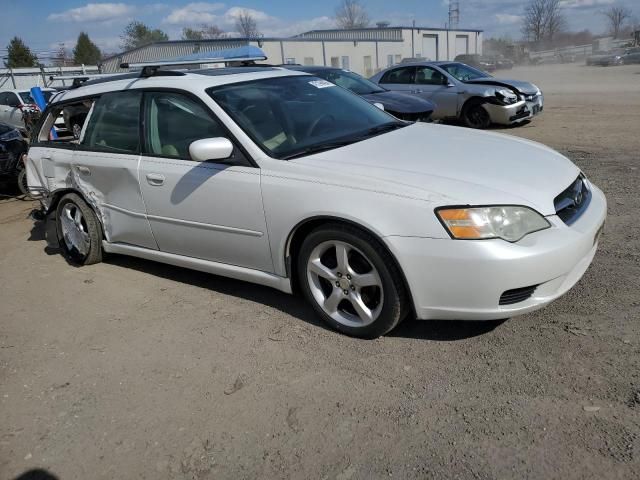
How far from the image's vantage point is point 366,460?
2.43 metres

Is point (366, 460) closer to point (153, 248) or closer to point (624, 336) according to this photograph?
point (624, 336)

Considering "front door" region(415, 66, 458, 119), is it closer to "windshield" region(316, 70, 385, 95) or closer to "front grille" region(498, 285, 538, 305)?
"windshield" region(316, 70, 385, 95)

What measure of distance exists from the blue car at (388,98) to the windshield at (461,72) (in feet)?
9.40

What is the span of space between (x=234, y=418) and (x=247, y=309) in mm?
1250

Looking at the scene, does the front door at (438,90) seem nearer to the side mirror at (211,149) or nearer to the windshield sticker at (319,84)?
the windshield sticker at (319,84)

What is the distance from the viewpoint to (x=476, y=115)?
39.7 feet

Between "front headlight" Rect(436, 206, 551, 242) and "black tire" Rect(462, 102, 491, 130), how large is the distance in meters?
9.62

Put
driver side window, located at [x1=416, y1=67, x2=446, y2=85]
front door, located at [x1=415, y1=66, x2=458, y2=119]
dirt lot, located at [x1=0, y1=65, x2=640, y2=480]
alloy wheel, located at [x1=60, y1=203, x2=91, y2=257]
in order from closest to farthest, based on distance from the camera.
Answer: dirt lot, located at [x1=0, y1=65, x2=640, y2=480]
alloy wheel, located at [x1=60, y1=203, x2=91, y2=257]
front door, located at [x1=415, y1=66, x2=458, y2=119]
driver side window, located at [x1=416, y1=67, x2=446, y2=85]

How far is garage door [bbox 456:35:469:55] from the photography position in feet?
222

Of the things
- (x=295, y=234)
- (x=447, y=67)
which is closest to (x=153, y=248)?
(x=295, y=234)

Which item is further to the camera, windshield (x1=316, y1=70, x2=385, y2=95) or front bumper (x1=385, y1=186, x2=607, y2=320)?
windshield (x1=316, y1=70, x2=385, y2=95)

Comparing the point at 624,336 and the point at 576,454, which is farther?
the point at 624,336

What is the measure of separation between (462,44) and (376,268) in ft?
236

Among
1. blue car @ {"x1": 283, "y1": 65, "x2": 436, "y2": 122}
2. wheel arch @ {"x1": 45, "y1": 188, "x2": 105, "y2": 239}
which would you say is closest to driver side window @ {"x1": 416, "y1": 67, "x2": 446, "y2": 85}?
blue car @ {"x1": 283, "y1": 65, "x2": 436, "y2": 122}
